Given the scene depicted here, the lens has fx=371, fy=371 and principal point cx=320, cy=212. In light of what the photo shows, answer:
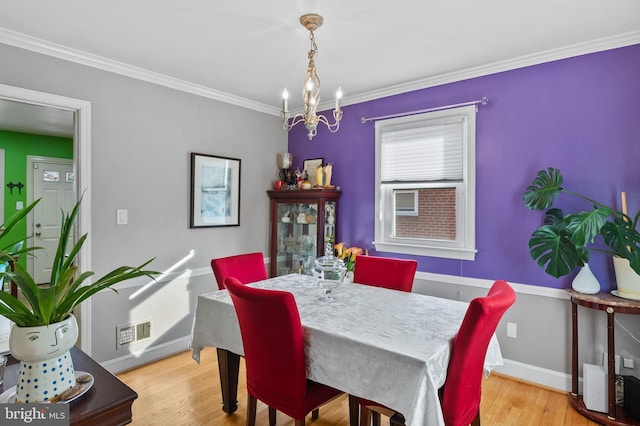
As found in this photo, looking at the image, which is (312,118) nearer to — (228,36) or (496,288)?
(228,36)

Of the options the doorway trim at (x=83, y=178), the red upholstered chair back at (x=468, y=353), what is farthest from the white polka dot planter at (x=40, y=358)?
the doorway trim at (x=83, y=178)

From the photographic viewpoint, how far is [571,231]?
2.31 m

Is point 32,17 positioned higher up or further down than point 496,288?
higher up

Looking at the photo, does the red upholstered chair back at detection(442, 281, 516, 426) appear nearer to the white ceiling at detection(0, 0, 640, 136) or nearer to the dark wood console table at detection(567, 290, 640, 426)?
A: the dark wood console table at detection(567, 290, 640, 426)

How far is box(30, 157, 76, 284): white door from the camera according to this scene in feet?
18.6

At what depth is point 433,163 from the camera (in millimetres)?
3377

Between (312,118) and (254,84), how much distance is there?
1533mm

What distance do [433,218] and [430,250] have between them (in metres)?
0.30

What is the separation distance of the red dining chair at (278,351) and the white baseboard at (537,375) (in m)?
1.84

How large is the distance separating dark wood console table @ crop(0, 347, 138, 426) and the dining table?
32.9 inches

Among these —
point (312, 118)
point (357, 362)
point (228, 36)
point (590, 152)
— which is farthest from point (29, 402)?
point (590, 152)

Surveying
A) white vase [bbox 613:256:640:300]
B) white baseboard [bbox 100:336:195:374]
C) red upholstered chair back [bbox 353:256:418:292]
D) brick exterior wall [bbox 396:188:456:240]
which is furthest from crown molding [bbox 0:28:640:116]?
white baseboard [bbox 100:336:195:374]

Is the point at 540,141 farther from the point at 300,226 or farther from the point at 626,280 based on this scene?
the point at 300,226

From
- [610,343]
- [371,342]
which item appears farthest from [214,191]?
[610,343]
